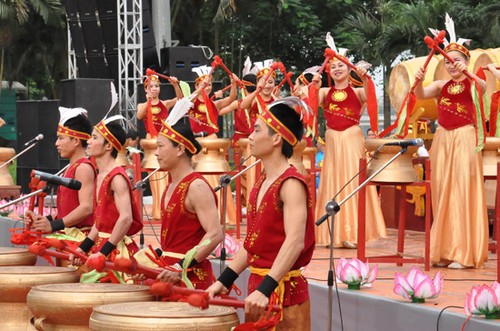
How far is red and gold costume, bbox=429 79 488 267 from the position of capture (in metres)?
7.98

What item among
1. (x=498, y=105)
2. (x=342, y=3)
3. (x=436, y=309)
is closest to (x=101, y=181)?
(x=436, y=309)

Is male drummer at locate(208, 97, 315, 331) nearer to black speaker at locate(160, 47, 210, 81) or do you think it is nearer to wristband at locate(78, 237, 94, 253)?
wristband at locate(78, 237, 94, 253)

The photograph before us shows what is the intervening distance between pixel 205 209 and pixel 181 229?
Result: 0.17m

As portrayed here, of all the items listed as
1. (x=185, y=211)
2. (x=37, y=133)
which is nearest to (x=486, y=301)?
(x=185, y=211)

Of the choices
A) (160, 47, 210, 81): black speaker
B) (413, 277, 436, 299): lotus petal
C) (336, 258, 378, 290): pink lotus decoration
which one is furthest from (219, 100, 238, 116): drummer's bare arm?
(413, 277, 436, 299): lotus petal

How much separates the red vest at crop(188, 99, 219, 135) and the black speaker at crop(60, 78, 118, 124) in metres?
2.79

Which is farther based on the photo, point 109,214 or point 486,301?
point 109,214

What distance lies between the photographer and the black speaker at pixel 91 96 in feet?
47.1

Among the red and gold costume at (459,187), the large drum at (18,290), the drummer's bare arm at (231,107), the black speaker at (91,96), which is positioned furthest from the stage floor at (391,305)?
the black speaker at (91,96)

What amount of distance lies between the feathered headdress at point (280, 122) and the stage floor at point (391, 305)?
4.00 ft

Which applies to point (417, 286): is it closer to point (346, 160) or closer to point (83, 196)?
point (83, 196)

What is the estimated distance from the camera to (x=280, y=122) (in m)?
4.89

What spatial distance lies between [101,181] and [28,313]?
124 cm

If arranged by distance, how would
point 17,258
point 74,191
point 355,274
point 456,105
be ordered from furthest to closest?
1. point 456,105
2. point 74,191
3. point 17,258
4. point 355,274
